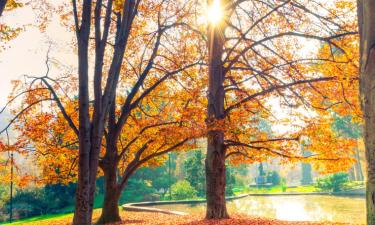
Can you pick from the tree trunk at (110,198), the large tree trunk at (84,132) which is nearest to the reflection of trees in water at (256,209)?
the tree trunk at (110,198)

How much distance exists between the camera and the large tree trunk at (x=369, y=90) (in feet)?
16.1

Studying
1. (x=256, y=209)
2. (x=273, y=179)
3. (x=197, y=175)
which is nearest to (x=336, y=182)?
(x=197, y=175)

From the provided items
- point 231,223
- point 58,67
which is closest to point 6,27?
point 58,67

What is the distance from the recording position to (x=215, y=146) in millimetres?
11297

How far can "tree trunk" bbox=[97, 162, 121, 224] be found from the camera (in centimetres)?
1355

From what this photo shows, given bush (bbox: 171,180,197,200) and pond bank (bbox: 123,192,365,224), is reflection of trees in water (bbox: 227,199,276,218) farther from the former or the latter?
bush (bbox: 171,180,197,200)

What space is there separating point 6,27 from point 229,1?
7366mm

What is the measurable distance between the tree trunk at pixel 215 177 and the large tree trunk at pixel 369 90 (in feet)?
20.8

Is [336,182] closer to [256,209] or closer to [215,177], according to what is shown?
[256,209]

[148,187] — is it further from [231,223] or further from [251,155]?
[231,223]

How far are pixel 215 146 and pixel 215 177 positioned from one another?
99cm

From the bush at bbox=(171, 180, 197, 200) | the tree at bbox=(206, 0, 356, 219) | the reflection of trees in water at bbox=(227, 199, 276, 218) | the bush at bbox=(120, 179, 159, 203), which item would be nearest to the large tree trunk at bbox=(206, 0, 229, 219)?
the tree at bbox=(206, 0, 356, 219)

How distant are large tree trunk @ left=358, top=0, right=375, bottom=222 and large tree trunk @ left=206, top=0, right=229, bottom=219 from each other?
556 cm

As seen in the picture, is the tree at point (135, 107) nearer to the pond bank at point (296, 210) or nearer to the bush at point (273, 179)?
the pond bank at point (296, 210)
